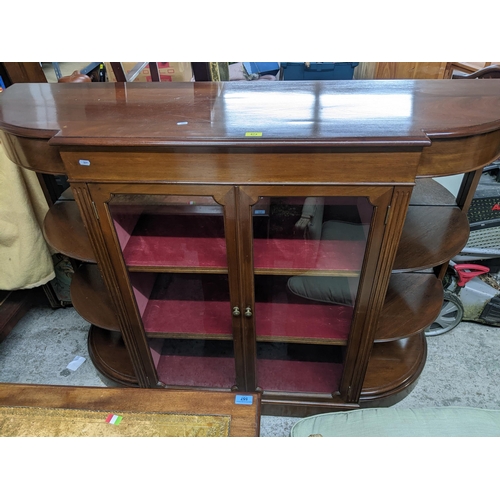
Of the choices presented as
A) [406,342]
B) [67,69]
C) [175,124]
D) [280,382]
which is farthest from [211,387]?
[67,69]

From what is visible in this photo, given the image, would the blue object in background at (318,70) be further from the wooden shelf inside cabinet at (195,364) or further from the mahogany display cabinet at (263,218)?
the wooden shelf inside cabinet at (195,364)

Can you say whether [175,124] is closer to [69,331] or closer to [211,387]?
[211,387]

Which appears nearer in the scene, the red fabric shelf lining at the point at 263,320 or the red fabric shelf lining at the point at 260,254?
the red fabric shelf lining at the point at 260,254

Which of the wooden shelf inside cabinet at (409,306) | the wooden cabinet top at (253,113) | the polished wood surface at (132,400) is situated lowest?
the polished wood surface at (132,400)

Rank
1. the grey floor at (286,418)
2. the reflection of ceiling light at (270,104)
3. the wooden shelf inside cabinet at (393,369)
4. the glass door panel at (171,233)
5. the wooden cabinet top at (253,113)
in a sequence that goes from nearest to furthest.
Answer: the wooden cabinet top at (253,113) < the reflection of ceiling light at (270,104) < the glass door panel at (171,233) < the wooden shelf inside cabinet at (393,369) < the grey floor at (286,418)

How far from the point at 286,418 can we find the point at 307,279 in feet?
2.31

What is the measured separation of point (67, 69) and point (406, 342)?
204cm

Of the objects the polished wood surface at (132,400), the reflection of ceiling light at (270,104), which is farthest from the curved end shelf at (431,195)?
the polished wood surface at (132,400)

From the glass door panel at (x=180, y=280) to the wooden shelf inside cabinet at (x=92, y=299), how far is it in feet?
0.58

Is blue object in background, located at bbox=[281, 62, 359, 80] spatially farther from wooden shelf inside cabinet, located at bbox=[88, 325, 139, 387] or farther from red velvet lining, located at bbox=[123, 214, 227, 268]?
wooden shelf inside cabinet, located at bbox=[88, 325, 139, 387]

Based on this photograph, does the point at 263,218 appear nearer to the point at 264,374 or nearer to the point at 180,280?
the point at 180,280

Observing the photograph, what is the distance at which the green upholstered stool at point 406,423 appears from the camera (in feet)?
4.09

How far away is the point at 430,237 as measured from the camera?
4.25 ft

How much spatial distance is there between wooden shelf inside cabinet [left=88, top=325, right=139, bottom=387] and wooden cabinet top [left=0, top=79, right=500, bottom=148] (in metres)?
1.03
